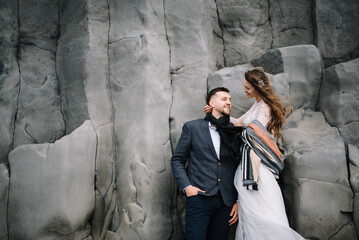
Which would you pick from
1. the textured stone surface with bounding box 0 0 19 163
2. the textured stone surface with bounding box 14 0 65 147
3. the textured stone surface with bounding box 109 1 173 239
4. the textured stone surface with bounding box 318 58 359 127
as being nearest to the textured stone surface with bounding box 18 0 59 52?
the textured stone surface with bounding box 14 0 65 147

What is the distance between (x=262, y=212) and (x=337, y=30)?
9.67ft

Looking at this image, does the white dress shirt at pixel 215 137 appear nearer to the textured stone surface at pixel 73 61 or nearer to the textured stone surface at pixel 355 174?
the textured stone surface at pixel 355 174

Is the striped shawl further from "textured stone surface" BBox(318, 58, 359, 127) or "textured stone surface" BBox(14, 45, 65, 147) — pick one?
"textured stone surface" BBox(14, 45, 65, 147)

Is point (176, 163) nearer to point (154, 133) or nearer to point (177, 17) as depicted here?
point (154, 133)

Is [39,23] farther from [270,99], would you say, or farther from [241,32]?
[270,99]

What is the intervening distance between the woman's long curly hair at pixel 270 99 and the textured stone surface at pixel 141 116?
112 cm

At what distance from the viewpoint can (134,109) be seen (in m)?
3.38

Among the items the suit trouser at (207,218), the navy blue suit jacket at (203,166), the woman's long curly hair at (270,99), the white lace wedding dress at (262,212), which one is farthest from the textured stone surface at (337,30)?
the suit trouser at (207,218)

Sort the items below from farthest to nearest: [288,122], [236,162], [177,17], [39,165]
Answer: [177,17]
[288,122]
[39,165]
[236,162]

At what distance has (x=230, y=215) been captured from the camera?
269 cm

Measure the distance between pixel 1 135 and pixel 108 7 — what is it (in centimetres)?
217

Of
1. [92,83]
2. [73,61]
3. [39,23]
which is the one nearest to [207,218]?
[92,83]

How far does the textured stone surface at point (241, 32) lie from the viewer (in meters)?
4.19

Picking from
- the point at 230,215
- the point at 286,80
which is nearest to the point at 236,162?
the point at 230,215
